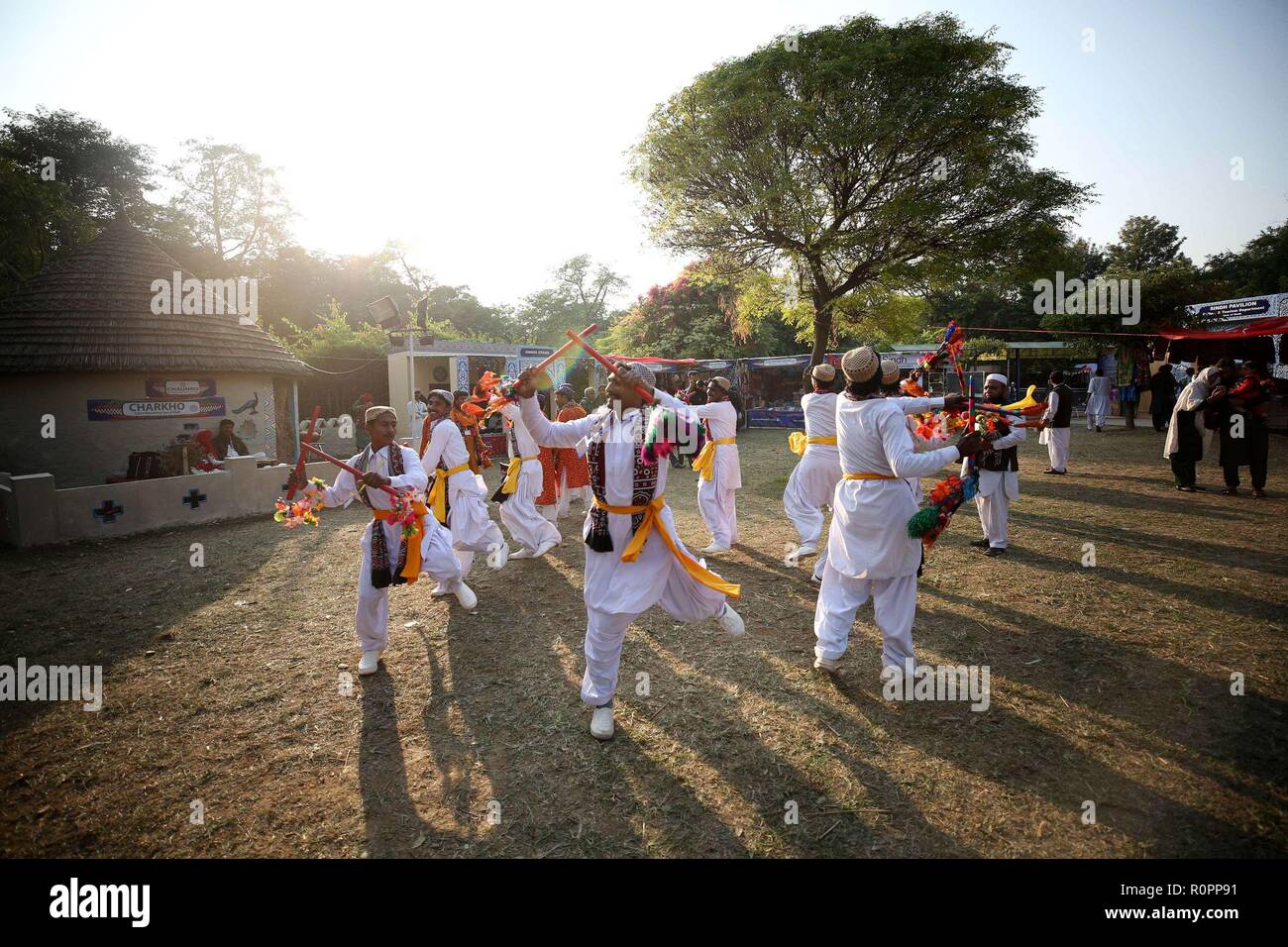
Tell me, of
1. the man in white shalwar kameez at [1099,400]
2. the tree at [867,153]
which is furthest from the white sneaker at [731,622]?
the man in white shalwar kameez at [1099,400]

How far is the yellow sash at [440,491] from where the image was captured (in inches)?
272

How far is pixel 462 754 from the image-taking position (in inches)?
148

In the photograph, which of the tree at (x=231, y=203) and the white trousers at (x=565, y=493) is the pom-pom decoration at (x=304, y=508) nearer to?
the white trousers at (x=565, y=493)

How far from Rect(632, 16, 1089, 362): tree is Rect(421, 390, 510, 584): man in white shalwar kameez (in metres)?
8.17

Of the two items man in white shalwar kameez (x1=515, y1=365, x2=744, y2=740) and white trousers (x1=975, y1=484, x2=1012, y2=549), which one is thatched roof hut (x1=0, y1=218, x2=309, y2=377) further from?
white trousers (x1=975, y1=484, x2=1012, y2=549)

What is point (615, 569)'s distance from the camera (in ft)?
13.1

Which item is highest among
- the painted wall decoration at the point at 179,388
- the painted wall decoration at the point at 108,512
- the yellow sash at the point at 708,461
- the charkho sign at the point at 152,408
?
the painted wall decoration at the point at 179,388

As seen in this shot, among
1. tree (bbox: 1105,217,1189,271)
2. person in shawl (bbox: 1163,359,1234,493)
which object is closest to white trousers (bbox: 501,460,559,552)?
person in shawl (bbox: 1163,359,1234,493)

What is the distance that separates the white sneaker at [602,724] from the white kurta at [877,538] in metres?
1.66

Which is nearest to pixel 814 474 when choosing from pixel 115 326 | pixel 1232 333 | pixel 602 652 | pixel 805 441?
pixel 805 441

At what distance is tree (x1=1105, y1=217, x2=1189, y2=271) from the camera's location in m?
40.6

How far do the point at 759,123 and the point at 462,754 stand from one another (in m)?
12.2
